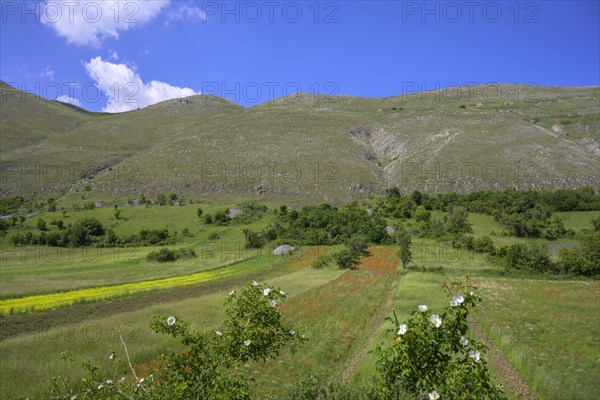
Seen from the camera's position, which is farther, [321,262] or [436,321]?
[321,262]

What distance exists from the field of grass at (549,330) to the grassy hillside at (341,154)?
51417 mm

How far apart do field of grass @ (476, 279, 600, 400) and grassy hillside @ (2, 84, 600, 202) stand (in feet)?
169

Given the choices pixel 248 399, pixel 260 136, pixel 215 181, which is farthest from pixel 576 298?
pixel 260 136

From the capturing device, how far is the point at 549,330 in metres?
21.9

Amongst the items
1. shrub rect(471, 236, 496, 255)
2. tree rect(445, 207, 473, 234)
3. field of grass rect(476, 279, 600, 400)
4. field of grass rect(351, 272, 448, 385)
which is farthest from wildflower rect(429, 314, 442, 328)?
tree rect(445, 207, 473, 234)

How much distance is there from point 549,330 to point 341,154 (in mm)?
82379

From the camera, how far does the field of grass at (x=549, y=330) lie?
14.9 m

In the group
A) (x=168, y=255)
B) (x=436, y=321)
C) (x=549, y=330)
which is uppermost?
(x=436, y=321)

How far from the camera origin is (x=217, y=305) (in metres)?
26.6

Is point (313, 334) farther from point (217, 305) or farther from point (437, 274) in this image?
point (437, 274)

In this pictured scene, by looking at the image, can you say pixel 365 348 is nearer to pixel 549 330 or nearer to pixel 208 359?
pixel 549 330

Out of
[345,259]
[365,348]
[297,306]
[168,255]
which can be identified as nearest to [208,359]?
[365,348]

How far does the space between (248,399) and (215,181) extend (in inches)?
3526

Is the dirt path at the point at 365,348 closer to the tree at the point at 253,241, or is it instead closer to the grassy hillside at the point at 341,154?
the tree at the point at 253,241
